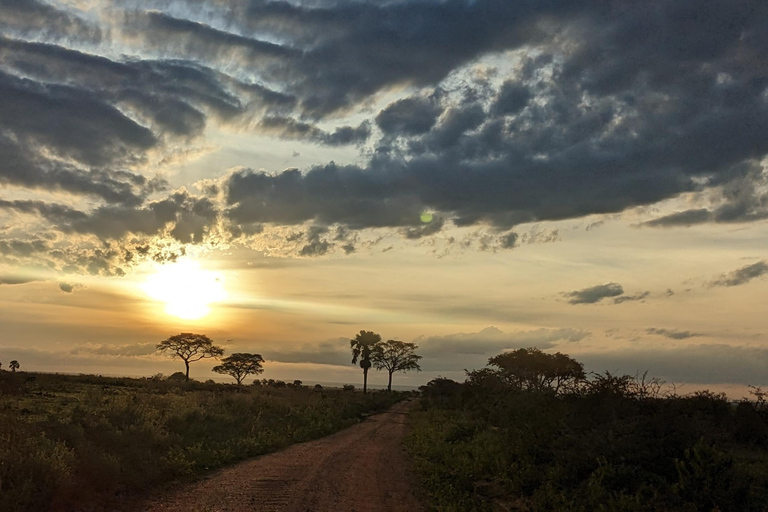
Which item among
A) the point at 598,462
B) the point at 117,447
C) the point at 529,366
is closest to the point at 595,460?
the point at 598,462

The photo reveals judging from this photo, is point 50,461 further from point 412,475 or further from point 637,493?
point 637,493

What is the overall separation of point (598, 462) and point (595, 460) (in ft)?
2.59

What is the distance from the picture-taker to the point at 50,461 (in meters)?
12.1

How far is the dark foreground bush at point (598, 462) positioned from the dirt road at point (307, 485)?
119 cm

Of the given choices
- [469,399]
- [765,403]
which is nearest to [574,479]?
[765,403]

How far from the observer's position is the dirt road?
12977 millimetres

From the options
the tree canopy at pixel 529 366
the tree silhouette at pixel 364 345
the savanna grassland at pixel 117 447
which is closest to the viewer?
the savanna grassland at pixel 117 447

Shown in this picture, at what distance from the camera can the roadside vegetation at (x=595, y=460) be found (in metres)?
10.5

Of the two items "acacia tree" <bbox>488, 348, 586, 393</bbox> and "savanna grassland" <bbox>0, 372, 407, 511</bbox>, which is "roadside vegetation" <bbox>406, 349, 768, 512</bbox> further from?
"acacia tree" <bbox>488, 348, 586, 393</bbox>

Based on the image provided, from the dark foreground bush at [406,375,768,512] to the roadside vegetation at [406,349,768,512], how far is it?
2 cm

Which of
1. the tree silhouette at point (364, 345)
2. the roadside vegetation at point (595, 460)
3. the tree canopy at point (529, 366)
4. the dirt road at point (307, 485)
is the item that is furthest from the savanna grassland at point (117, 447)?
the tree silhouette at point (364, 345)

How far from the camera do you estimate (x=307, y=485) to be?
604 inches

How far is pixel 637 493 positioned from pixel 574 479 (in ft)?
8.68

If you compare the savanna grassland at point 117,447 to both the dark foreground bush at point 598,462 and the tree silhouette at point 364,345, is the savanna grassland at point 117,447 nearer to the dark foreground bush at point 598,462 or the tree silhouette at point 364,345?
the dark foreground bush at point 598,462
